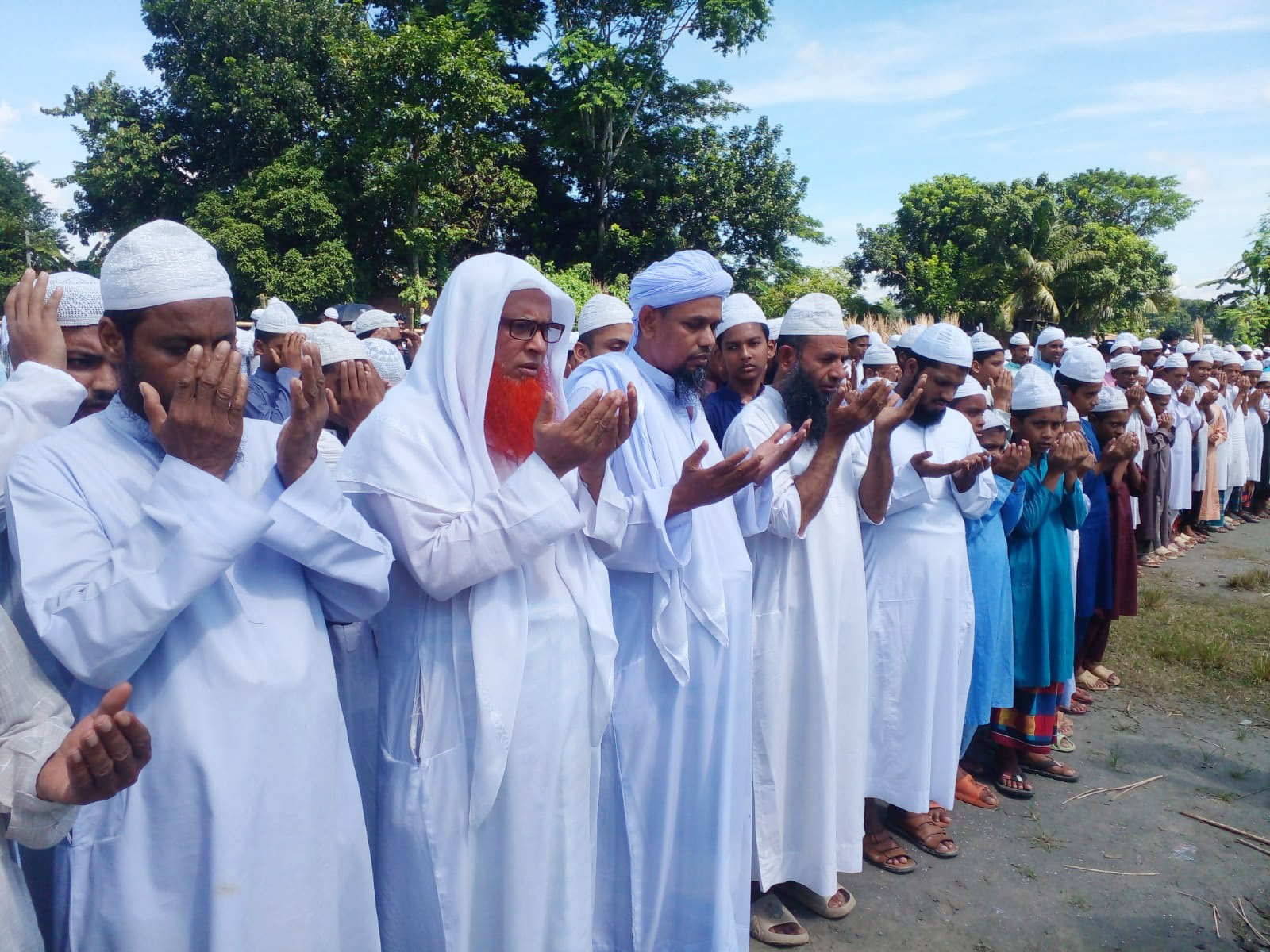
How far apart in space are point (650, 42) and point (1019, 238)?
12949 millimetres

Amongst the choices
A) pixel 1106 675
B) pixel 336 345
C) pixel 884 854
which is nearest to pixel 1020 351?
pixel 1106 675

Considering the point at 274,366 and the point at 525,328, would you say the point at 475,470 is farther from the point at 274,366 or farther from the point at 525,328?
the point at 274,366

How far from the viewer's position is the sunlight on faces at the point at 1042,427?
4.60 metres

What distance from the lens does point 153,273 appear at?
5.85 feet

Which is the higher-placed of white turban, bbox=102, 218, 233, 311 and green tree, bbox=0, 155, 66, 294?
green tree, bbox=0, 155, 66, 294

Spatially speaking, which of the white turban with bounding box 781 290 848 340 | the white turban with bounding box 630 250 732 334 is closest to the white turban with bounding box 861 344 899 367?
the white turban with bounding box 781 290 848 340

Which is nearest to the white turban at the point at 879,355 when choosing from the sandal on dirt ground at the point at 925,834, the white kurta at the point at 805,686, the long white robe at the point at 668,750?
the sandal on dirt ground at the point at 925,834

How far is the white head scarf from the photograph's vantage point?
209 cm

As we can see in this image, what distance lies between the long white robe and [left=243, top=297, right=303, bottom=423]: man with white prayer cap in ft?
5.90

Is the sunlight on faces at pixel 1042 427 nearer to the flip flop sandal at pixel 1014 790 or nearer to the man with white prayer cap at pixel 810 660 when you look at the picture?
the man with white prayer cap at pixel 810 660

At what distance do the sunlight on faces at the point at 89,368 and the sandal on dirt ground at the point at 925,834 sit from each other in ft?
12.1

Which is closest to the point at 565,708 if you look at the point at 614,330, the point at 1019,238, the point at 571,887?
the point at 571,887

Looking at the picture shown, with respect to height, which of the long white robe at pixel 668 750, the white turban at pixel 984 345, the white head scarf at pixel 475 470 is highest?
the white turban at pixel 984 345

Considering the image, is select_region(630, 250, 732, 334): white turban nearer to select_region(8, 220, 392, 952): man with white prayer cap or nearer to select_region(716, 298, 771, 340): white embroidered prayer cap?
select_region(716, 298, 771, 340): white embroidered prayer cap
